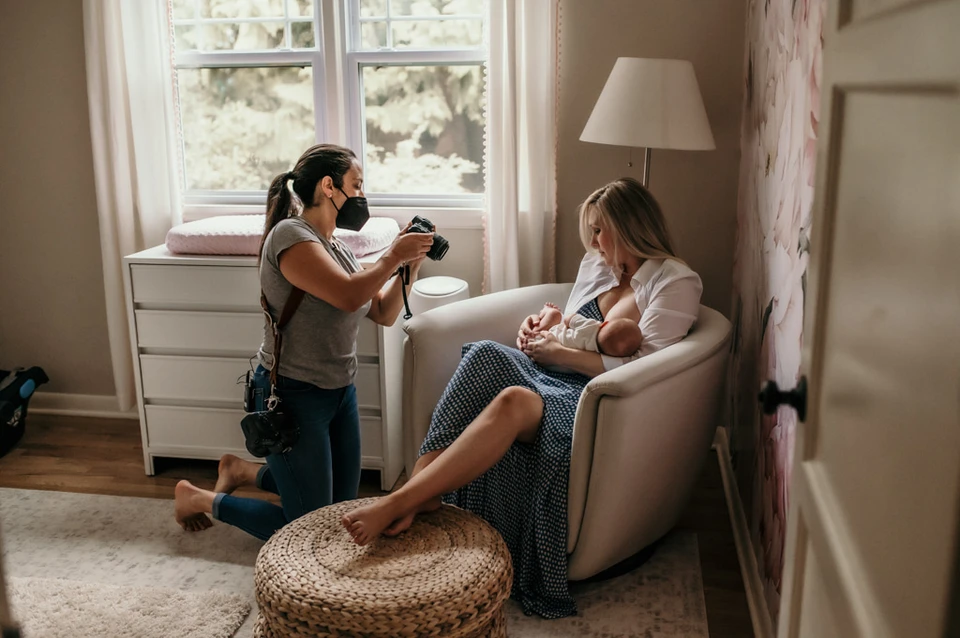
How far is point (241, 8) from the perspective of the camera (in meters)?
3.12

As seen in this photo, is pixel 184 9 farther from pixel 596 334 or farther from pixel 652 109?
pixel 596 334

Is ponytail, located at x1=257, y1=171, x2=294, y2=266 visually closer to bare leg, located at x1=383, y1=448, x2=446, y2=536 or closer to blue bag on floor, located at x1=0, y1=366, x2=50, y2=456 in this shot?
bare leg, located at x1=383, y1=448, x2=446, y2=536

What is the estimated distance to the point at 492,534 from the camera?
1.77m

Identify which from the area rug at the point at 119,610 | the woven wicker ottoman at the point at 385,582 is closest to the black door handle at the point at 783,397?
the woven wicker ottoman at the point at 385,582

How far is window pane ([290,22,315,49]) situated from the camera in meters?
3.10

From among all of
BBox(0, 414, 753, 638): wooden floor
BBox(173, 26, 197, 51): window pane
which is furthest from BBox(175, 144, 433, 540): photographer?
BBox(173, 26, 197, 51): window pane

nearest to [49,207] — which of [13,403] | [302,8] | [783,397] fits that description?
[13,403]

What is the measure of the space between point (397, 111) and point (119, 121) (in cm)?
96

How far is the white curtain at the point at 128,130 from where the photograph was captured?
2.98 metres

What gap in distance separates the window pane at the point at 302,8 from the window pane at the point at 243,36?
67mm

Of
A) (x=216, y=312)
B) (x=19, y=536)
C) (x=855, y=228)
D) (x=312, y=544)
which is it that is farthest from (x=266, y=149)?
(x=855, y=228)

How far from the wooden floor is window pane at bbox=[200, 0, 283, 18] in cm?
156

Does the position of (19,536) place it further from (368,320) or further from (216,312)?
(368,320)

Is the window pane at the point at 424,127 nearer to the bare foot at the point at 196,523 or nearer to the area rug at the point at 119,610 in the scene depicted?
the bare foot at the point at 196,523
